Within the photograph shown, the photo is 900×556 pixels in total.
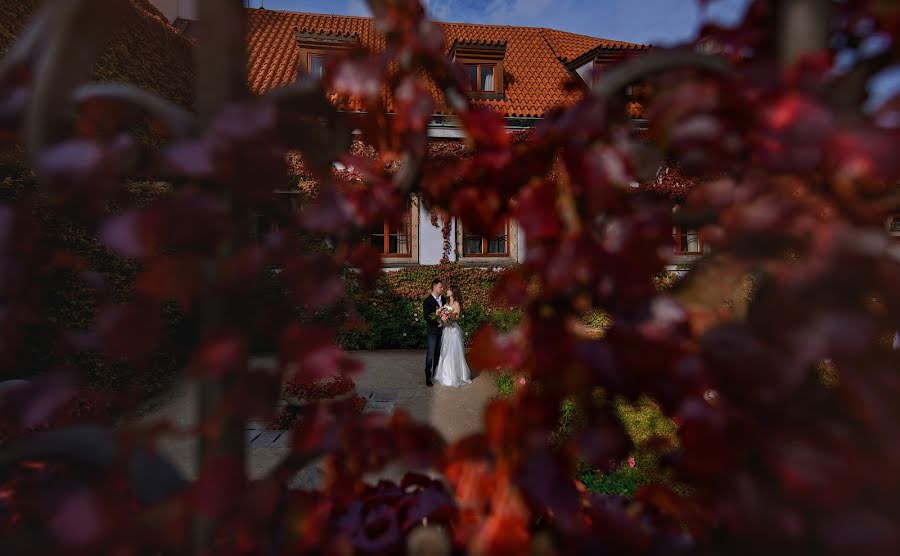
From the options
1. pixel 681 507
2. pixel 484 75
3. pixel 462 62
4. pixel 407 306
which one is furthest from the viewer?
pixel 484 75

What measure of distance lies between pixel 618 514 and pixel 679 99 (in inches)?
26.6

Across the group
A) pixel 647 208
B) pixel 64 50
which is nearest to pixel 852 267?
pixel 647 208

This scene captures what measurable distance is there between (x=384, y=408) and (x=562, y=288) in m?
5.48

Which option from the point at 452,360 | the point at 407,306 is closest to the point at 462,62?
the point at 407,306

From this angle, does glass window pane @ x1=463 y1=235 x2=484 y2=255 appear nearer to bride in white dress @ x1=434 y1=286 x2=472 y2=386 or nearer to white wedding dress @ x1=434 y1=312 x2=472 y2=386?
bride in white dress @ x1=434 y1=286 x2=472 y2=386

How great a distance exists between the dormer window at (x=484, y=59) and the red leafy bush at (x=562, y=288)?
10870mm

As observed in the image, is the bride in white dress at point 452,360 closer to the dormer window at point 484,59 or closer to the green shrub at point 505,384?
the green shrub at point 505,384

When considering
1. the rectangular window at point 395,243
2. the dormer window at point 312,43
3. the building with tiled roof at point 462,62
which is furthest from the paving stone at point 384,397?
the dormer window at point 312,43

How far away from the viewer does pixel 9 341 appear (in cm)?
65

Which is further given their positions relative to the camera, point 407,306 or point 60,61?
point 407,306

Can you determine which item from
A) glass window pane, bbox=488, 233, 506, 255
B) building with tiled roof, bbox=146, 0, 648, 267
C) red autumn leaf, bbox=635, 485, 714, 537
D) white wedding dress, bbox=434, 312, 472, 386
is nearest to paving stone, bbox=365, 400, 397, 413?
white wedding dress, bbox=434, 312, 472, 386

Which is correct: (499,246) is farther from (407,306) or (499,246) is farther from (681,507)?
(681,507)

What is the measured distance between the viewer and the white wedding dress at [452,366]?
23.3ft

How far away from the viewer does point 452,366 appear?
281 inches
